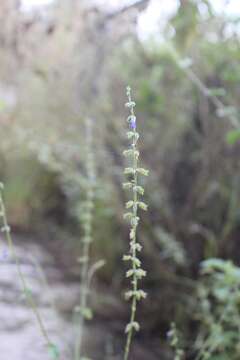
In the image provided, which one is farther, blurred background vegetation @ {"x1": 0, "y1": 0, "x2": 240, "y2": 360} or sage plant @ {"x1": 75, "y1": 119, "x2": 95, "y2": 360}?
blurred background vegetation @ {"x1": 0, "y1": 0, "x2": 240, "y2": 360}

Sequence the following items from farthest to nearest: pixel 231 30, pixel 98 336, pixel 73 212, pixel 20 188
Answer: pixel 20 188 < pixel 73 212 < pixel 231 30 < pixel 98 336

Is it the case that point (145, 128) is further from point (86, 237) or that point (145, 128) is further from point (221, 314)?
point (86, 237)

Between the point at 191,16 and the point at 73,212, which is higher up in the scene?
the point at 191,16

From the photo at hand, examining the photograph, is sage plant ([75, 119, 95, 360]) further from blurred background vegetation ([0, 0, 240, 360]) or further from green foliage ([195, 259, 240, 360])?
blurred background vegetation ([0, 0, 240, 360])

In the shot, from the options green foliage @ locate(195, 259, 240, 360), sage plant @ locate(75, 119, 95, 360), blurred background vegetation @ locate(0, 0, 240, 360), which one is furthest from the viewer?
blurred background vegetation @ locate(0, 0, 240, 360)

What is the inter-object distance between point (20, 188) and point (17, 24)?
3.99 feet

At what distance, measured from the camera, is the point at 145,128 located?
276 cm

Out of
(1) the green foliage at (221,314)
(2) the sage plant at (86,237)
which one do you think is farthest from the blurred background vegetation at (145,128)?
(2) the sage plant at (86,237)

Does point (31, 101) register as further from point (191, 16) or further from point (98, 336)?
point (98, 336)

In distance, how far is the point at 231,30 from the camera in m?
2.36

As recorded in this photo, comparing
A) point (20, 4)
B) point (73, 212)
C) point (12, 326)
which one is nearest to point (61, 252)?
point (73, 212)

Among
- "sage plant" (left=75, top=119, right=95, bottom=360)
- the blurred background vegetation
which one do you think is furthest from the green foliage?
"sage plant" (left=75, top=119, right=95, bottom=360)

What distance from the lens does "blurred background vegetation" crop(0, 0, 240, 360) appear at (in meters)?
2.36

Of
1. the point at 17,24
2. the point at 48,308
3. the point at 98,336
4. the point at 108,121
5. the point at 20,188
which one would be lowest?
the point at 98,336
